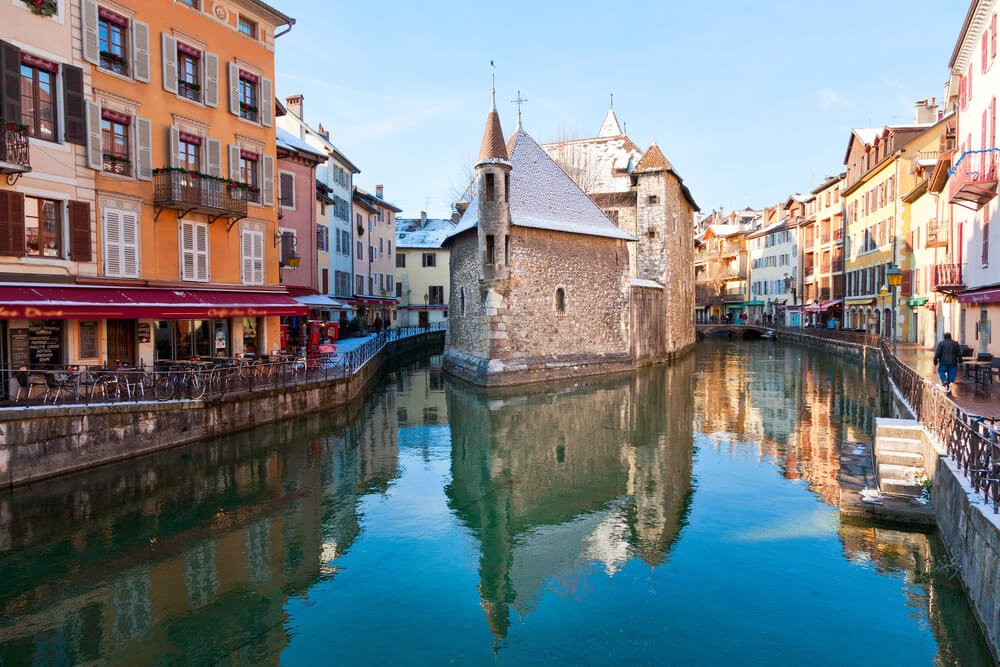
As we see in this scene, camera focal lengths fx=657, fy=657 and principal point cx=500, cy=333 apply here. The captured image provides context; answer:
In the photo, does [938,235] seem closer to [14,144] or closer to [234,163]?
[234,163]

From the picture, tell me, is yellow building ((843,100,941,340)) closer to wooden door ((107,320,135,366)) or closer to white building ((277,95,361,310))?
white building ((277,95,361,310))

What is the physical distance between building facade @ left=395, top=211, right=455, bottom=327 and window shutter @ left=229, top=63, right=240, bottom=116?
131ft

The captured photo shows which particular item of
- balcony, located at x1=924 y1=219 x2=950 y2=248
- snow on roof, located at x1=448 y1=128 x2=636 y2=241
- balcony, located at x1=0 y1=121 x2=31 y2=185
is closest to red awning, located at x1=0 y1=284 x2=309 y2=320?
balcony, located at x1=0 y1=121 x2=31 y2=185

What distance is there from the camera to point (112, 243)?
1496cm

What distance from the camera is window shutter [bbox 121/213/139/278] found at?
49.9 feet

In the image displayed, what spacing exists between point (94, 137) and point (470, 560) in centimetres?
1261

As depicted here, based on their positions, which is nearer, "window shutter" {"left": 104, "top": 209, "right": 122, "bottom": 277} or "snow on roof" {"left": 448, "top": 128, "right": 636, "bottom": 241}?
"window shutter" {"left": 104, "top": 209, "right": 122, "bottom": 277}

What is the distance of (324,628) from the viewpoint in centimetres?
704

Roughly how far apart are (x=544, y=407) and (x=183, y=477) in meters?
11.0

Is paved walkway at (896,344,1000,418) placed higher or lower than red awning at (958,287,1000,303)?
→ lower

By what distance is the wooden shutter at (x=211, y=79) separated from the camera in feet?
57.0

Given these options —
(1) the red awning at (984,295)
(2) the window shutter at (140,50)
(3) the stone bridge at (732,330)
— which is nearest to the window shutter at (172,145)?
(2) the window shutter at (140,50)

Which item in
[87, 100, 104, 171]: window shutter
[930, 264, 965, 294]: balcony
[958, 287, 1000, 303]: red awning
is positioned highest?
[87, 100, 104, 171]: window shutter

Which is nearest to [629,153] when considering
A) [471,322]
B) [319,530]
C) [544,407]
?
[471,322]
